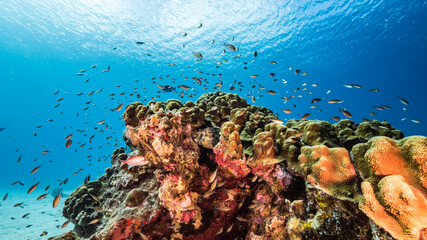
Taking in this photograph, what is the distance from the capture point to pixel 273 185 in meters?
3.56

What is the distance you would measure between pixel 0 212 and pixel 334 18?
174ft

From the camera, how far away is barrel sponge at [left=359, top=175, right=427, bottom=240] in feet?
6.25

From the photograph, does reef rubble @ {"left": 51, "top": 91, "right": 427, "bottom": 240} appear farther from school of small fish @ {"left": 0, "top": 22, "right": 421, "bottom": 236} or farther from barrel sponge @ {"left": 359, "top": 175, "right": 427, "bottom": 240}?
school of small fish @ {"left": 0, "top": 22, "right": 421, "bottom": 236}

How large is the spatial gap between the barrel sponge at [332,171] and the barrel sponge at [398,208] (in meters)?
0.28

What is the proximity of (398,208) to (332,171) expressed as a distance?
2.64ft

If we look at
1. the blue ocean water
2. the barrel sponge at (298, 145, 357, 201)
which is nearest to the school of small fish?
the blue ocean water

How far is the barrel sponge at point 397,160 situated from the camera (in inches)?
82.7

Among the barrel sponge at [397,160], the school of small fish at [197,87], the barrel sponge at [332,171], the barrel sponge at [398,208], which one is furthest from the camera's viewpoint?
the school of small fish at [197,87]

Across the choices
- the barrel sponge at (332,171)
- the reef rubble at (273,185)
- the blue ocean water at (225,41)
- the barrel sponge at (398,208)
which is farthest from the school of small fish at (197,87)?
the barrel sponge at (398,208)

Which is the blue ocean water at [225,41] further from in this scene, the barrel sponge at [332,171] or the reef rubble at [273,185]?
the barrel sponge at [332,171]

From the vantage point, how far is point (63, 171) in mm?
76188

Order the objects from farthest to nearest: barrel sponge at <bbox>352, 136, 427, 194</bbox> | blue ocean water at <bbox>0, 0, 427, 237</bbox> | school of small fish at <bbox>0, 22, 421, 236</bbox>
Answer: blue ocean water at <bbox>0, 0, 427, 237</bbox>
school of small fish at <bbox>0, 22, 421, 236</bbox>
barrel sponge at <bbox>352, 136, 427, 194</bbox>

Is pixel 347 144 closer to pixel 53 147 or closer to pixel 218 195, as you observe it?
pixel 218 195

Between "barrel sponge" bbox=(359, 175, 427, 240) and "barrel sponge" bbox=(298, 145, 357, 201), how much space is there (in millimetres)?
282
